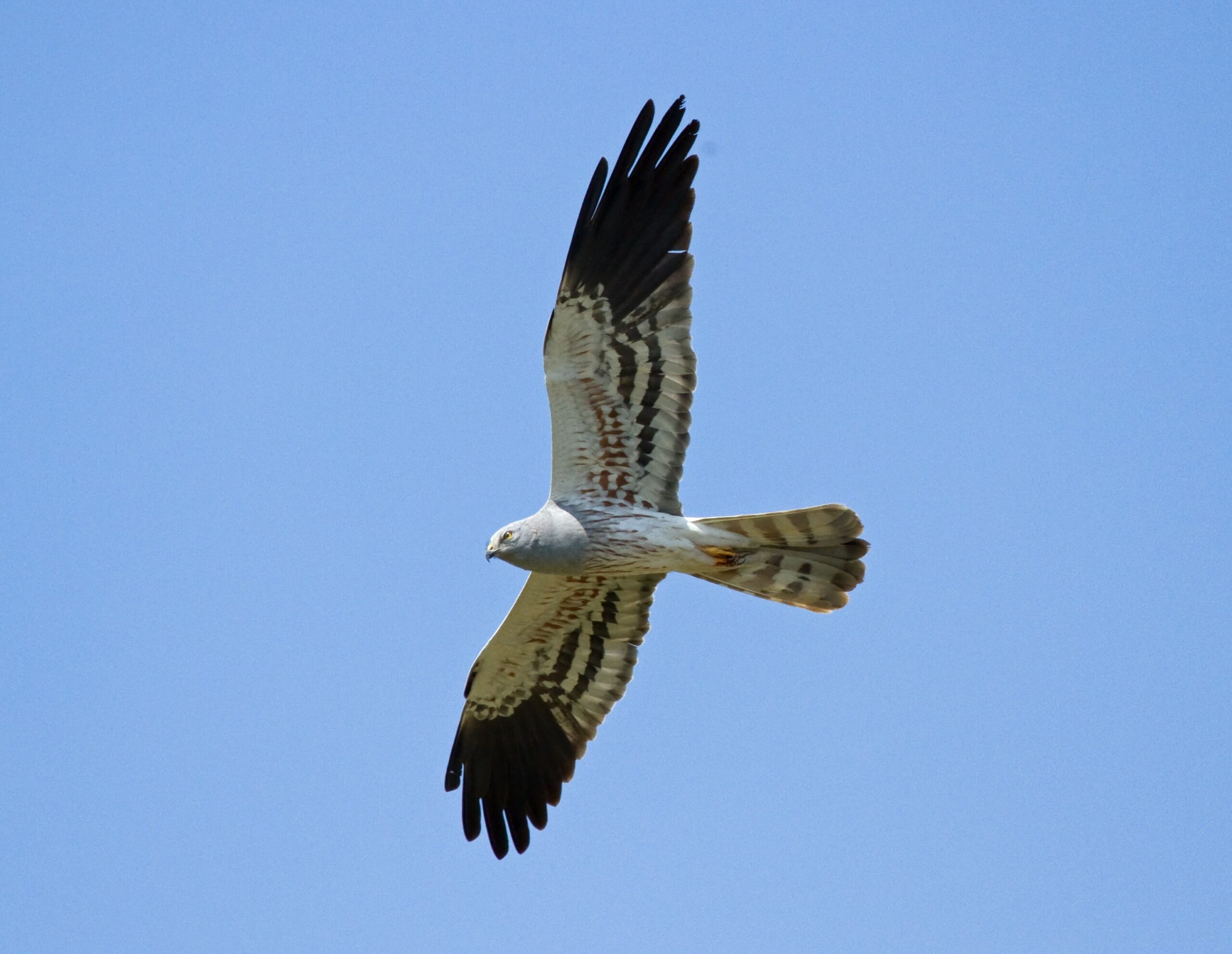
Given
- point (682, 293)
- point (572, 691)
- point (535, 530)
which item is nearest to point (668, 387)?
point (682, 293)

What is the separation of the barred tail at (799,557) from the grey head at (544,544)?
0.83 m

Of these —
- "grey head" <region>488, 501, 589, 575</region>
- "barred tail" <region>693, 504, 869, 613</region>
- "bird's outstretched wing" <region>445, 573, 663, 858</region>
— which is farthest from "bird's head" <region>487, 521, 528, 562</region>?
"barred tail" <region>693, 504, 869, 613</region>

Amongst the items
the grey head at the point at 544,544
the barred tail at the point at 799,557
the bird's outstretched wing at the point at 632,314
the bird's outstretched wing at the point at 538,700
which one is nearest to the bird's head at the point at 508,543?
the grey head at the point at 544,544

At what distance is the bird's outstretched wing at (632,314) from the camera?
925cm

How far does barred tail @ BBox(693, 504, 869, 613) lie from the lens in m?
9.47

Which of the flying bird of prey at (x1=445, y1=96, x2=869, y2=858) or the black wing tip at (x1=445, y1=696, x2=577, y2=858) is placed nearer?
the flying bird of prey at (x1=445, y1=96, x2=869, y2=858)

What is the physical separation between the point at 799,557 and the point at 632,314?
2008 mm

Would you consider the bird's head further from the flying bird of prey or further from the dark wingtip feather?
the dark wingtip feather

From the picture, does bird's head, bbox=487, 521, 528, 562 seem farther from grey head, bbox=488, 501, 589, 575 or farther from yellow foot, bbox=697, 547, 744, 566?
yellow foot, bbox=697, 547, 744, 566

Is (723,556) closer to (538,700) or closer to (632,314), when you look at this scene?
(632,314)

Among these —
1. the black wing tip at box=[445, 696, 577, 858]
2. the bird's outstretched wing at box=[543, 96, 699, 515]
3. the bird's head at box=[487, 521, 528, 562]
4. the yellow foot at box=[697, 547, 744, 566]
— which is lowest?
the black wing tip at box=[445, 696, 577, 858]

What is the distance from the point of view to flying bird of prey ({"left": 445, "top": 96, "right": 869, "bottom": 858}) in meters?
9.27

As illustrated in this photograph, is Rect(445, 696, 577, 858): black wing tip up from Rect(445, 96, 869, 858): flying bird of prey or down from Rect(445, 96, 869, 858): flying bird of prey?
down

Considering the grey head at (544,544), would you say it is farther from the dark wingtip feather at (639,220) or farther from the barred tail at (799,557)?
the dark wingtip feather at (639,220)
